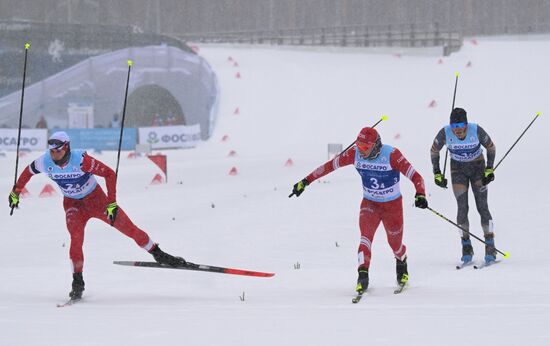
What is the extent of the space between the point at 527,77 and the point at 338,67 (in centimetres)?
901

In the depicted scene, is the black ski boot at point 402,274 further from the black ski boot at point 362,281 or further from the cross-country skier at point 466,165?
the cross-country skier at point 466,165

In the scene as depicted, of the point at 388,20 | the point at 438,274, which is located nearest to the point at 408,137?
the point at 438,274

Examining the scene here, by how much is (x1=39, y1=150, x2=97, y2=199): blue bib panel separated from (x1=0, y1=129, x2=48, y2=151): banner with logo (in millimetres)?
21253

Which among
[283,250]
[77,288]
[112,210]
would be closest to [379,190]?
[112,210]

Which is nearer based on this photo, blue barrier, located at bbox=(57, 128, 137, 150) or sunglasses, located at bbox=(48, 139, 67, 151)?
sunglasses, located at bbox=(48, 139, 67, 151)

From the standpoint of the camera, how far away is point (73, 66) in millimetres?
32531

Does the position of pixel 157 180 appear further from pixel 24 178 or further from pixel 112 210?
pixel 112 210

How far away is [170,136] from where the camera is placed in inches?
1234

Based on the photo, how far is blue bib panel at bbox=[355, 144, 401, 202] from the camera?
30.6ft

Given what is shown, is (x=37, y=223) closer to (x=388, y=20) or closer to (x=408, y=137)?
(x=408, y=137)

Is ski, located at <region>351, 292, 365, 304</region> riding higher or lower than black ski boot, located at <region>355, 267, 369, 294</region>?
lower

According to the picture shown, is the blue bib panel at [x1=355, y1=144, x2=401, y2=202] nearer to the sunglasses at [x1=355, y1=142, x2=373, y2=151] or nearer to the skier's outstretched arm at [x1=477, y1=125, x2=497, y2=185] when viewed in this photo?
the sunglasses at [x1=355, y1=142, x2=373, y2=151]

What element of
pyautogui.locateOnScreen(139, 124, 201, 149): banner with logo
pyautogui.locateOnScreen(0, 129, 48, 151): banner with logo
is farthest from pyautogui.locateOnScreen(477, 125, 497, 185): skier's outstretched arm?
pyautogui.locateOnScreen(0, 129, 48, 151): banner with logo

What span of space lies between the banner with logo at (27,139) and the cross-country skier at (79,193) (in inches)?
824
